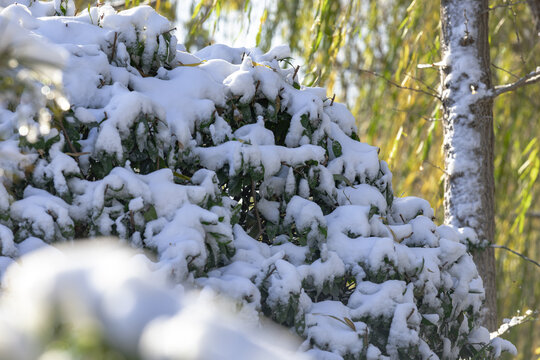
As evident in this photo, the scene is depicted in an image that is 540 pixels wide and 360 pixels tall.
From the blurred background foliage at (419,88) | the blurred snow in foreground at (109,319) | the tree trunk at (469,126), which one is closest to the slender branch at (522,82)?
the tree trunk at (469,126)

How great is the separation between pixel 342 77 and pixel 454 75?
2266 mm

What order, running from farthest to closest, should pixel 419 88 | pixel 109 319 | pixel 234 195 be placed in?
pixel 419 88, pixel 234 195, pixel 109 319

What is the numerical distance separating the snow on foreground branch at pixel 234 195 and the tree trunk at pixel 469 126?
2.72 ft

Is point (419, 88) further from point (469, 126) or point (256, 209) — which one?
point (256, 209)

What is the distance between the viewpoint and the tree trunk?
3.02 metres

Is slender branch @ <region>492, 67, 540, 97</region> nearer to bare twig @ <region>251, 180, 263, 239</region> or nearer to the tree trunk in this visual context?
the tree trunk

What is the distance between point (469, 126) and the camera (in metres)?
3.06

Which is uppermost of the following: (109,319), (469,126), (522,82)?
(522,82)

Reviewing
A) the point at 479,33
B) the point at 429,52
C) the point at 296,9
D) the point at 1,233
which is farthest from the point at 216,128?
the point at 296,9

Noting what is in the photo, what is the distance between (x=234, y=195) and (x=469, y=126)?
161 centimetres

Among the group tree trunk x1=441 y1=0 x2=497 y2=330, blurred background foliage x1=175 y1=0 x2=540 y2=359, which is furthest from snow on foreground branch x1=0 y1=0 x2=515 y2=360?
blurred background foliage x1=175 y1=0 x2=540 y2=359

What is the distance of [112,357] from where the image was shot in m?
0.51

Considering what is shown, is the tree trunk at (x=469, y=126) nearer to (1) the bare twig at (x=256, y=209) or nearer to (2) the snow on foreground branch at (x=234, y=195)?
(2) the snow on foreground branch at (x=234, y=195)

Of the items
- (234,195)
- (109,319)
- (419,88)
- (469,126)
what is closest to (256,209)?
(234,195)
